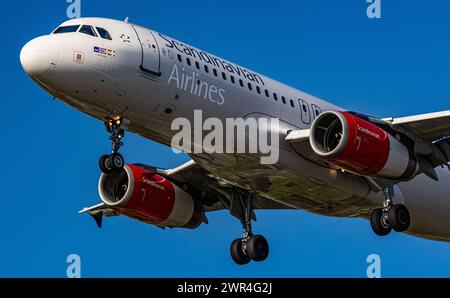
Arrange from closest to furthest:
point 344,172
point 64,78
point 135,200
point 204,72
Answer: point 64,78 → point 204,72 → point 344,172 → point 135,200

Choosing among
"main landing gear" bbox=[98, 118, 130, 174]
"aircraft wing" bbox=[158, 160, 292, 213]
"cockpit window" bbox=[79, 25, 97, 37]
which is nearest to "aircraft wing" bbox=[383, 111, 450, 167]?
"aircraft wing" bbox=[158, 160, 292, 213]

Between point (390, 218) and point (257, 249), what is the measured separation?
5.81m

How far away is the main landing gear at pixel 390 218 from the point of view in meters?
41.3

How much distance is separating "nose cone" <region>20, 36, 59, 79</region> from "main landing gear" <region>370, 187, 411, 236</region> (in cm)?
1378

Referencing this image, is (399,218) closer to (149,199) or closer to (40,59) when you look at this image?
(149,199)

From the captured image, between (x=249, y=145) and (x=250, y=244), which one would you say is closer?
(x=249, y=145)

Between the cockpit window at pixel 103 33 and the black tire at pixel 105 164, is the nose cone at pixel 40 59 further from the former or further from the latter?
the black tire at pixel 105 164

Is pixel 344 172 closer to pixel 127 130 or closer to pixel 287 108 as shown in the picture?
pixel 287 108

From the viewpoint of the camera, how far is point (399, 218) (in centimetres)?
4141

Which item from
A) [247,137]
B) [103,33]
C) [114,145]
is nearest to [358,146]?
[247,137]

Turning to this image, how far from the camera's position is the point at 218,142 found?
38.8 m

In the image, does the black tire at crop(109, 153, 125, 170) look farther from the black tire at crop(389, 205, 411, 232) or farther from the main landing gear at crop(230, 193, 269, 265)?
the black tire at crop(389, 205, 411, 232)

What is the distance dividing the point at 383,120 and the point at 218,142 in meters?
6.39

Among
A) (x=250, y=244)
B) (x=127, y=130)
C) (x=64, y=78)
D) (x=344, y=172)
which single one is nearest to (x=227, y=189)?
(x=250, y=244)
